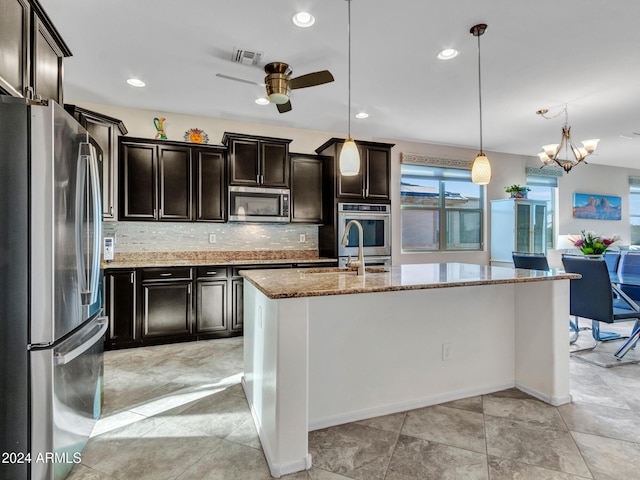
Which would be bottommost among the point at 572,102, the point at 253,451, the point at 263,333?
the point at 253,451

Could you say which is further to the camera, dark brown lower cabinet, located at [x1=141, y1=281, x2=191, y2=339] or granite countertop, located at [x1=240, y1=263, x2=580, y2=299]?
dark brown lower cabinet, located at [x1=141, y1=281, x2=191, y2=339]

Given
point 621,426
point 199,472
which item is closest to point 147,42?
point 199,472

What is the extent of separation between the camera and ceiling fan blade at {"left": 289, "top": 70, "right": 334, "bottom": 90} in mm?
2430

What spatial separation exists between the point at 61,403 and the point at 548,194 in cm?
795

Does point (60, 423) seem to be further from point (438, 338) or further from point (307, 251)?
point (307, 251)

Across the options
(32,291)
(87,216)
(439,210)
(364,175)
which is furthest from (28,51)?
(439,210)

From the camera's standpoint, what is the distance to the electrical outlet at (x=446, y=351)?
93.9 inches

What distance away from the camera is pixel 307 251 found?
4.89 meters

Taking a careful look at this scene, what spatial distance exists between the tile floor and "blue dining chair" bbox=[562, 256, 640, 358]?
1.93 ft

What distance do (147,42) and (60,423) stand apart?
267cm

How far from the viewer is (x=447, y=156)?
576 cm

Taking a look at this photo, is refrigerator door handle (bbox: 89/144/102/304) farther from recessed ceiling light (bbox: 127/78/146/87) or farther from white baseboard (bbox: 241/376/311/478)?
recessed ceiling light (bbox: 127/78/146/87)

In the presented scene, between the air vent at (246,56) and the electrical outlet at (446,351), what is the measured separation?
8.92 feet

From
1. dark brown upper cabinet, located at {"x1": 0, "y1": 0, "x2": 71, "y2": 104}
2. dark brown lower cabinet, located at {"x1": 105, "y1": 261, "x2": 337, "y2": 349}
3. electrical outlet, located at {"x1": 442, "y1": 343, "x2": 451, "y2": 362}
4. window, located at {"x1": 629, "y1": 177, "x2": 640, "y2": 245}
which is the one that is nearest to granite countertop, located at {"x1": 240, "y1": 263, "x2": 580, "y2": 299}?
electrical outlet, located at {"x1": 442, "y1": 343, "x2": 451, "y2": 362}
